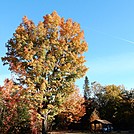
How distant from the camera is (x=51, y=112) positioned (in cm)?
2288

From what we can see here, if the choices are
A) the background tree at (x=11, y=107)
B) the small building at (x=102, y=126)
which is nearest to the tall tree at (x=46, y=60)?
the background tree at (x=11, y=107)

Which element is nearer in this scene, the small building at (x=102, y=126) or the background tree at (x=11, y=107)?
the background tree at (x=11, y=107)

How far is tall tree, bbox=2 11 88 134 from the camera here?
22.1 meters

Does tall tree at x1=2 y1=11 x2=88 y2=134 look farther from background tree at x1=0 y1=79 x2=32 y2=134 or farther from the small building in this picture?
the small building

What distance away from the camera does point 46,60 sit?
2273 centimetres

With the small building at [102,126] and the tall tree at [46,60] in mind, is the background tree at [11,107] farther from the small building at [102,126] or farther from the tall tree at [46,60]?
the small building at [102,126]

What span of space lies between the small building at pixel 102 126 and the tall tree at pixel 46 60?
88.8 feet

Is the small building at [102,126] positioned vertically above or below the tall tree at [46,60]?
below

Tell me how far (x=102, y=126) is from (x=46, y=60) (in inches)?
1187

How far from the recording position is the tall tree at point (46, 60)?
72.5 ft

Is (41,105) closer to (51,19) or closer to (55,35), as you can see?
(55,35)

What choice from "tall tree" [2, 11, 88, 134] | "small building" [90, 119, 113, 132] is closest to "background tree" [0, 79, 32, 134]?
"tall tree" [2, 11, 88, 134]

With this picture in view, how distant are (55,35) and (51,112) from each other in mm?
6579

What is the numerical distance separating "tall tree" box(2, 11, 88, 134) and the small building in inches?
1066
